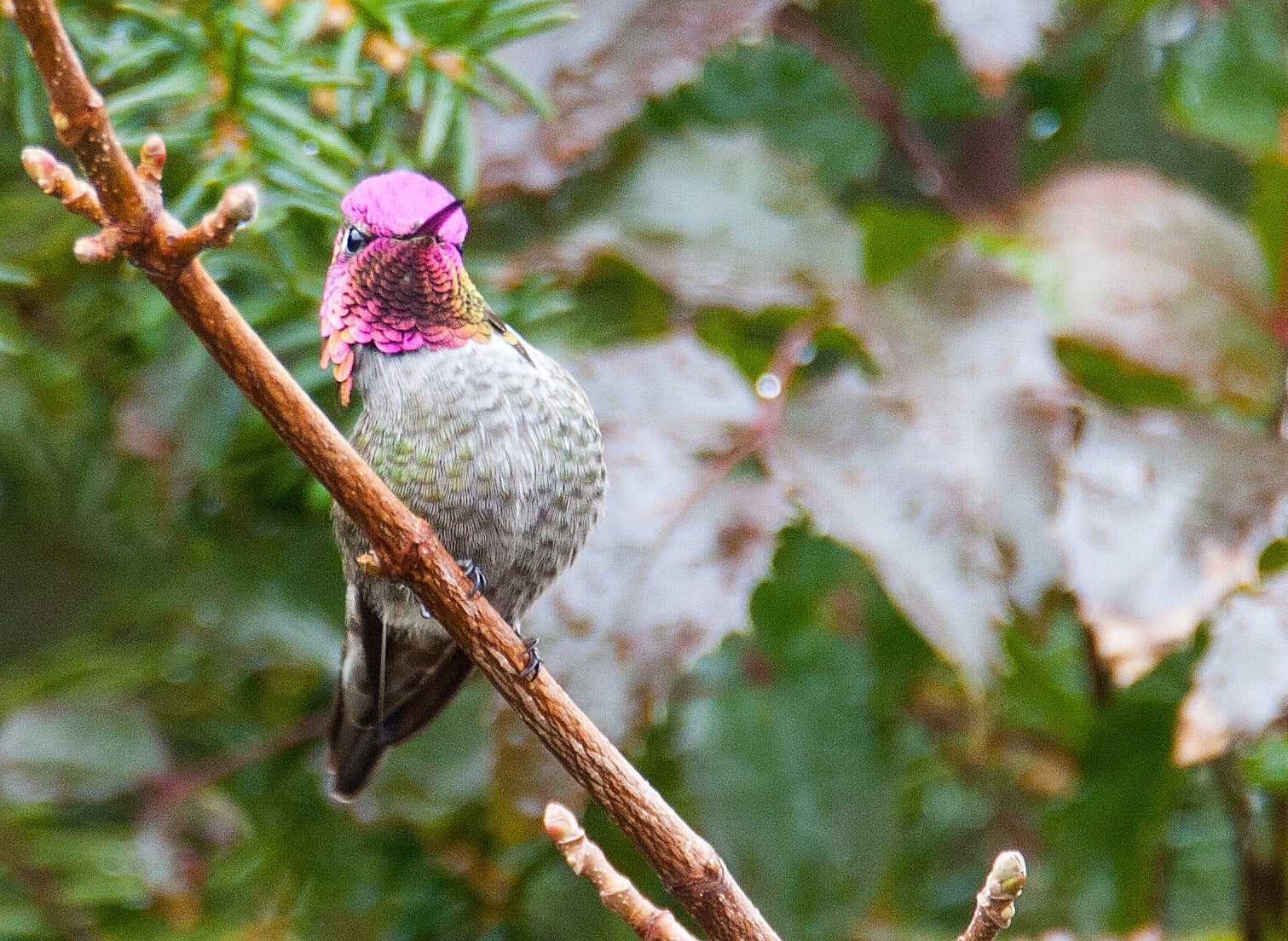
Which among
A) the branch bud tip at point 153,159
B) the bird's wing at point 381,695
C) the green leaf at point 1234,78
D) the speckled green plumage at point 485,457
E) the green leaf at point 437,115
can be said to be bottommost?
the bird's wing at point 381,695

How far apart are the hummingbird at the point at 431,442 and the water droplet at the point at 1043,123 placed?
1089mm

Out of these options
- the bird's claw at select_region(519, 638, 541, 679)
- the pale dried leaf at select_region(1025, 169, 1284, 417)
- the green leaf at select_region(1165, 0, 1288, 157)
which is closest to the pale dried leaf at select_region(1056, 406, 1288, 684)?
the pale dried leaf at select_region(1025, 169, 1284, 417)

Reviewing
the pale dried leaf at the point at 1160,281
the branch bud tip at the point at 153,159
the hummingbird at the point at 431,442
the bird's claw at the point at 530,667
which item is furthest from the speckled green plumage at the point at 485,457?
the pale dried leaf at the point at 1160,281

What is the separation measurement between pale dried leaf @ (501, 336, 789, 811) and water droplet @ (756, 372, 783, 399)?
0.02 meters

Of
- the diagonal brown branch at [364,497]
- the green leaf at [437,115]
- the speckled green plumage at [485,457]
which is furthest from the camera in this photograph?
the green leaf at [437,115]

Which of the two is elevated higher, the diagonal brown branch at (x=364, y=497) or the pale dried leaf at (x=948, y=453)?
the diagonal brown branch at (x=364, y=497)

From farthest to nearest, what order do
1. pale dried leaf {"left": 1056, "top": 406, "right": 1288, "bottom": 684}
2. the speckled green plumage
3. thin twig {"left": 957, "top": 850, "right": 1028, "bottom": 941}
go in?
pale dried leaf {"left": 1056, "top": 406, "right": 1288, "bottom": 684}, the speckled green plumage, thin twig {"left": 957, "top": 850, "right": 1028, "bottom": 941}

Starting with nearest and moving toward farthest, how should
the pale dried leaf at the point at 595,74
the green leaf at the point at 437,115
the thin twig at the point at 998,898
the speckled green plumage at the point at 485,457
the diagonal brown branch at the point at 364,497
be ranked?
the diagonal brown branch at the point at 364,497 < the thin twig at the point at 998,898 < the speckled green plumage at the point at 485,457 < the green leaf at the point at 437,115 < the pale dried leaf at the point at 595,74

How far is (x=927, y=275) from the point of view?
4.42 ft

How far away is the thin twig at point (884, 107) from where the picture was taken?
5.34 ft

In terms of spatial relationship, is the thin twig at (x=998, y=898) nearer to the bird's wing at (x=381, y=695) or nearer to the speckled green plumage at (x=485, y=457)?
the speckled green plumage at (x=485, y=457)

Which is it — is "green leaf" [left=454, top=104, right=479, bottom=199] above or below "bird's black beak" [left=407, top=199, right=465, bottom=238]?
below

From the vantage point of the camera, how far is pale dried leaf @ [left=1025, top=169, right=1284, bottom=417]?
4.55ft

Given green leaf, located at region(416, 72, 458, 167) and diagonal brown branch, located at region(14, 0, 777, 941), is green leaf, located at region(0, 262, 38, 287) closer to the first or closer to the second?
green leaf, located at region(416, 72, 458, 167)
